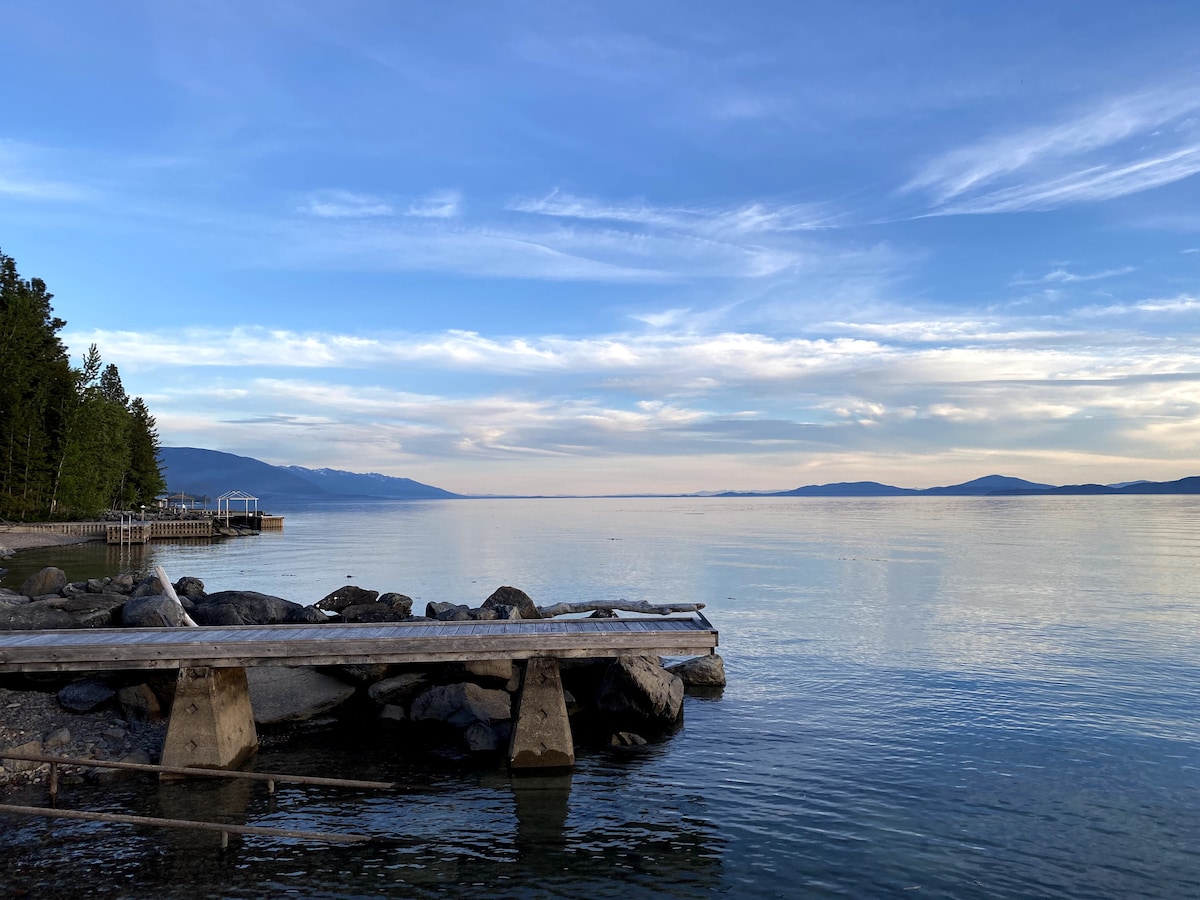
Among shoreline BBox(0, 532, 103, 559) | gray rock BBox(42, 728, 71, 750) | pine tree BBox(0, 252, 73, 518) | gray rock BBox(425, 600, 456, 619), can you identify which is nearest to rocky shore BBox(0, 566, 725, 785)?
gray rock BBox(42, 728, 71, 750)

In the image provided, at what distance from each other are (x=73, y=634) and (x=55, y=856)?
19.0 feet

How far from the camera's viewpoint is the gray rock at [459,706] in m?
18.7

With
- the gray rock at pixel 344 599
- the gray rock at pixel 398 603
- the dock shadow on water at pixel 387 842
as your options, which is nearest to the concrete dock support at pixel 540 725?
the dock shadow on water at pixel 387 842

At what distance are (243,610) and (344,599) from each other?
692 cm

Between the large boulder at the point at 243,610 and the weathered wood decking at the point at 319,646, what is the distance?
8.21 meters

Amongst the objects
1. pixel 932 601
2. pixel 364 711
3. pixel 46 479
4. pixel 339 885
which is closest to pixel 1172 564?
pixel 932 601

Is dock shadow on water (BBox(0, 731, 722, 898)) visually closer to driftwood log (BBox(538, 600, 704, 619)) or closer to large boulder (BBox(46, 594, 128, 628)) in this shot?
large boulder (BBox(46, 594, 128, 628))

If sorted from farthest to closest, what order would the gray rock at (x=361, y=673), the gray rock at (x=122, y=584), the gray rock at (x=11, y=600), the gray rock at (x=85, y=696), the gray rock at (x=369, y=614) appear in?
1. the gray rock at (x=122, y=584)
2. the gray rock at (x=369, y=614)
3. the gray rock at (x=11, y=600)
4. the gray rock at (x=361, y=673)
5. the gray rock at (x=85, y=696)

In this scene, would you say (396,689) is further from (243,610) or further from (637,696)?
(243,610)

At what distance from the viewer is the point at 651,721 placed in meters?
19.8

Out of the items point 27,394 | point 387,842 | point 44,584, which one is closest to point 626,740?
point 387,842

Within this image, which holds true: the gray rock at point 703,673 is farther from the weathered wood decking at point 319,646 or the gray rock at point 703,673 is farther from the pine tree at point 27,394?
the pine tree at point 27,394

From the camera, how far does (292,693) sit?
19.0m

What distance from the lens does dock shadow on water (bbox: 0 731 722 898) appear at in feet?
38.3
